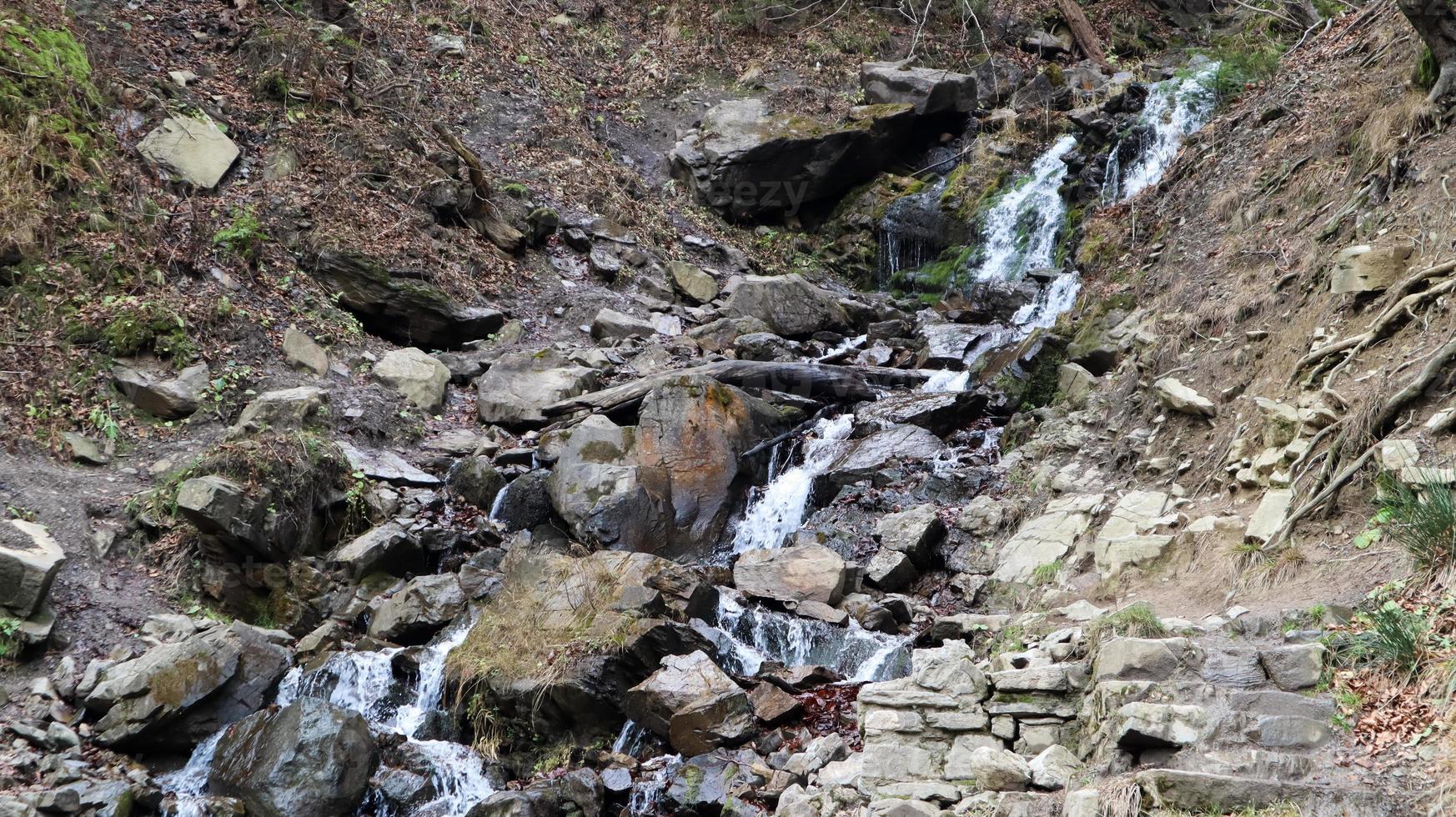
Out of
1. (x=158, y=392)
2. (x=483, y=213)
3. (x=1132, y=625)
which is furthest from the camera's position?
(x=483, y=213)

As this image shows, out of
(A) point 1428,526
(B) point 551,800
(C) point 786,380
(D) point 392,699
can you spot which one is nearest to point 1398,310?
(A) point 1428,526

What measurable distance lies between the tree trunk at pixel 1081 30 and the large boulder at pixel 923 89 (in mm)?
2944

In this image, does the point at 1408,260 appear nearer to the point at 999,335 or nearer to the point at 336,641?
the point at 999,335

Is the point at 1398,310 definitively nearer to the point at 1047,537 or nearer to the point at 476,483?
the point at 1047,537

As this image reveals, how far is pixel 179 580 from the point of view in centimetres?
805

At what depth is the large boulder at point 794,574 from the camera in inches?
324

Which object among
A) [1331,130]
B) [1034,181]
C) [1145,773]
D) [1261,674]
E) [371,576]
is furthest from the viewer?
[1034,181]

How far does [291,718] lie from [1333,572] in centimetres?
658

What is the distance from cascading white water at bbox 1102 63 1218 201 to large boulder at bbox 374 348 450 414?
33.6 feet

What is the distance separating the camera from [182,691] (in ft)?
22.2

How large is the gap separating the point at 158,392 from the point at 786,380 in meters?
6.86

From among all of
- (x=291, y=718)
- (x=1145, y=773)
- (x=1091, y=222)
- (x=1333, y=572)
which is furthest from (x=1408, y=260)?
(x=291, y=718)

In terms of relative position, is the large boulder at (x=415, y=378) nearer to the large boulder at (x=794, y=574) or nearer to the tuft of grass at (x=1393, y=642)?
the large boulder at (x=794, y=574)

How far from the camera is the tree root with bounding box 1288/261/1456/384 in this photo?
6199 mm
